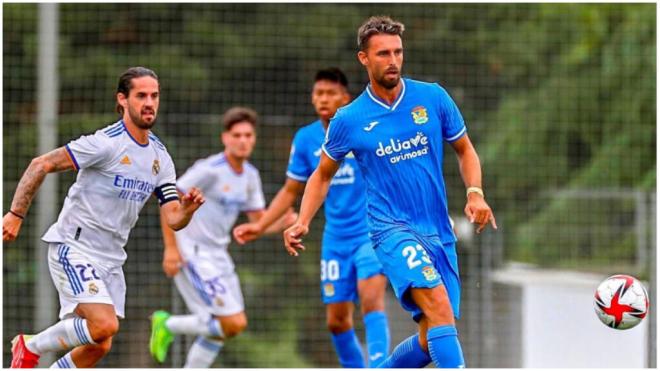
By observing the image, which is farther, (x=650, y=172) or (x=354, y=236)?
(x=650, y=172)

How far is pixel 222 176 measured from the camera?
30.5ft

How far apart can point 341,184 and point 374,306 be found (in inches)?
32.4

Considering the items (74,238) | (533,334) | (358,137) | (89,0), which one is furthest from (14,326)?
(358,137)

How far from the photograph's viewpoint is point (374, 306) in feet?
26.4

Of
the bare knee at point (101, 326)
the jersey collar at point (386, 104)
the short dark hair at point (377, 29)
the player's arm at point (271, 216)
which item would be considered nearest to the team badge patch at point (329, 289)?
the player's arm at point (271, 216)

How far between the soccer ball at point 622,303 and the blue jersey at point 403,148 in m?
1.15

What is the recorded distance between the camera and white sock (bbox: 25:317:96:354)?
22.0 feet

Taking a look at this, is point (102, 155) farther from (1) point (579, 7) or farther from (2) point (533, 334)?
(1) point (579, 7)

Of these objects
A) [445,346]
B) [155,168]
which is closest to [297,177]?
[155,168]

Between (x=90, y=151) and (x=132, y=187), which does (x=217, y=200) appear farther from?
(x=90, y=151)

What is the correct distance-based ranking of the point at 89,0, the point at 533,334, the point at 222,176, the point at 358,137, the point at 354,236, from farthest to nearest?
the point at 89,0 → the point at 533,334 → the point at 222,176 → the point at 354,236 → the point at 358,137

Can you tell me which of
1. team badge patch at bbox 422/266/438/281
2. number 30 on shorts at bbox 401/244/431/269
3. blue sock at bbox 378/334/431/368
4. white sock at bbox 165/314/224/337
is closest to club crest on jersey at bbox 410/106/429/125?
number 30 on shorts at bbox 401/244/431/269

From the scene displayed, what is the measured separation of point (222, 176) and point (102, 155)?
2.79m

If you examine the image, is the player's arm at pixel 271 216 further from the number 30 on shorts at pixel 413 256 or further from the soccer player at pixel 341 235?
the number 30 on shorts at pixel 413 256
